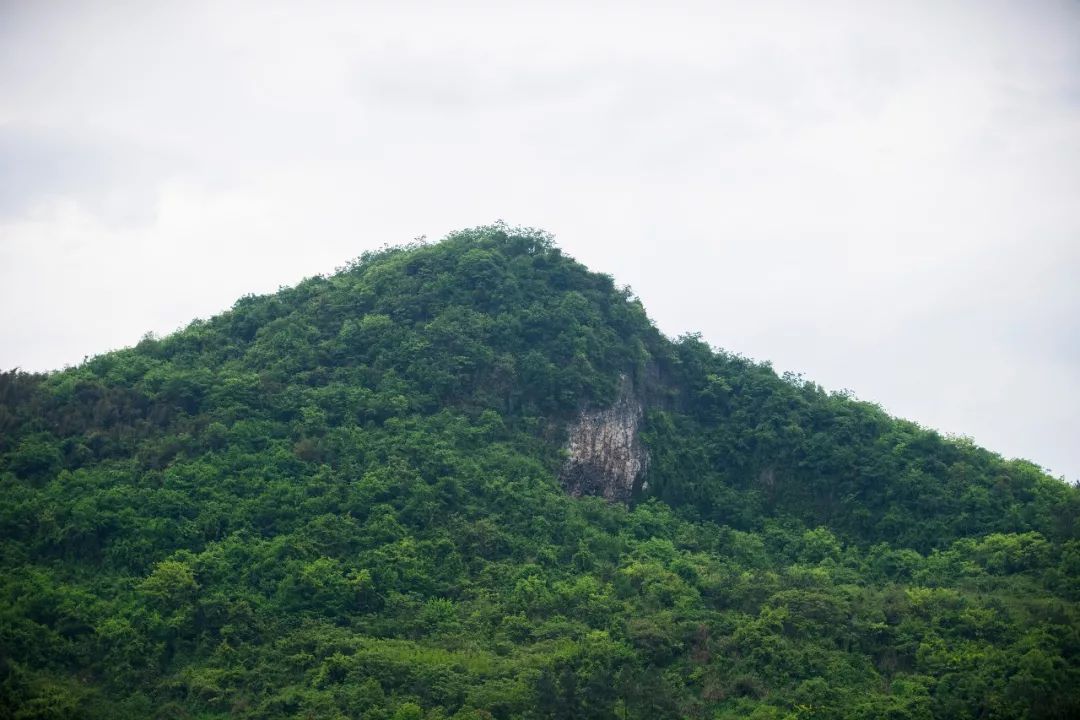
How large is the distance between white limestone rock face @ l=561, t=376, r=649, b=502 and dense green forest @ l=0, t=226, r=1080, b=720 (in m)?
0.55

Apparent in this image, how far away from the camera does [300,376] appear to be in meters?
45.4

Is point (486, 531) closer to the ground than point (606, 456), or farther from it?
closer to the ground

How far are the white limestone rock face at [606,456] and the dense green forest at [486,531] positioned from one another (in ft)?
1.80

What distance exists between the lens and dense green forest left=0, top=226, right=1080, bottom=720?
1300 inches

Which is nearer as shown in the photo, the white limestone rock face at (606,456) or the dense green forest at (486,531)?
the dense green forest at (486,531)

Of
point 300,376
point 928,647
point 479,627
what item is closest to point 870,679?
point 928,647

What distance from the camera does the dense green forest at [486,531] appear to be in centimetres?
3303

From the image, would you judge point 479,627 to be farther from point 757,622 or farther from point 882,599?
point 882,599

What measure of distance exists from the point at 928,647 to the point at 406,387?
19.9 m

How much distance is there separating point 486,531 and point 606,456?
6.98m

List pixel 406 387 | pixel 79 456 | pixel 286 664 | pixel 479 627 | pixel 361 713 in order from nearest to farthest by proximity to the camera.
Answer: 1. pixel 361 713
2. pixel 286 664
3. pixel 479 627
4. pixel 79 456
5. pixel 406 387

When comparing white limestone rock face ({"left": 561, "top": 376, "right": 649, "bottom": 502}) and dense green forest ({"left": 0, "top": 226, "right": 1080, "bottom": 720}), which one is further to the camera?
white limestone rock face ({"left": 561, "top": 376, "right": 649, "bottom": 502})

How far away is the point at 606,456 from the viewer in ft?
148

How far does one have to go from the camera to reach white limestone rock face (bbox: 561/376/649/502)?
44500 millimetres
